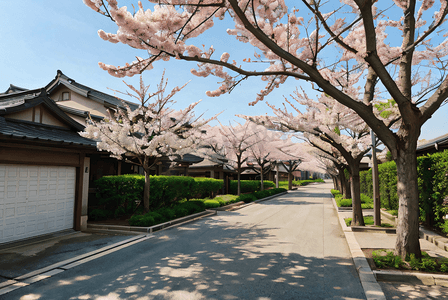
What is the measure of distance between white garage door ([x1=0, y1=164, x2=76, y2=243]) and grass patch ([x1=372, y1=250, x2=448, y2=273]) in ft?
33.5

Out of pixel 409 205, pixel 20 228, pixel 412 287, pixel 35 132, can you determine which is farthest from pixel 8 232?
pixel 409 205

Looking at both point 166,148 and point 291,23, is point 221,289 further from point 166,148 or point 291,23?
point 166,148

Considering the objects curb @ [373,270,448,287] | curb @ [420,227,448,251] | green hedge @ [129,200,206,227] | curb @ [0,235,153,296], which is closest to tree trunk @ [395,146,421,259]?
curb @ [373,270,448,287]

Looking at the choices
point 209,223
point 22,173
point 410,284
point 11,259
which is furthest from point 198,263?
point 22,173

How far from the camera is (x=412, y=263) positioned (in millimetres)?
5375

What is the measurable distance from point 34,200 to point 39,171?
988mm

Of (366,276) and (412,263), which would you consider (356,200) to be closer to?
(412,263)

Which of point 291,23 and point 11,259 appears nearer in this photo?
point 291,23

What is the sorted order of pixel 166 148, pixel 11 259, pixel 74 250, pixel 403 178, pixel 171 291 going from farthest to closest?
pixel 166 148 → pixel 74 250 → pixel 11 259 → pixel 403 178 → pixel 171 291

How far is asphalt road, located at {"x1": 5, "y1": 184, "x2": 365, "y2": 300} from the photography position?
4703 mm

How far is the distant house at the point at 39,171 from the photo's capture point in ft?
25.6

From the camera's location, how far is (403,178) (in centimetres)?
567

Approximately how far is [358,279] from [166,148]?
863 cm

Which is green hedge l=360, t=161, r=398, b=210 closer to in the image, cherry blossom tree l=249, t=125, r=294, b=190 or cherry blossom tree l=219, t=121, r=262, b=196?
cherry blossom tree l=219, t=121, r=262, b=196
